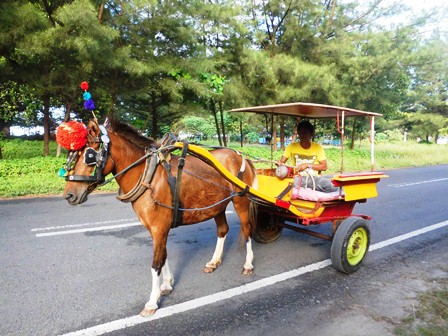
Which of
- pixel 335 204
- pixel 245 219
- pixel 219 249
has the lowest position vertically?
pixel 219 249

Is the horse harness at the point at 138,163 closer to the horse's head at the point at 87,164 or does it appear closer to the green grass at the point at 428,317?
the horse's head at the point at 87,164

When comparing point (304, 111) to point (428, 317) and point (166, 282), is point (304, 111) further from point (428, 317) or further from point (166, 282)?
point (166, 282)

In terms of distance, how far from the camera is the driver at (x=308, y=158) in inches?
168

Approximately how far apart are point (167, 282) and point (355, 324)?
1.90 meters

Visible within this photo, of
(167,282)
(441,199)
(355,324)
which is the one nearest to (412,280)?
(355,324)

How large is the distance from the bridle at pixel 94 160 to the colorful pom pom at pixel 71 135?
3.8 inches

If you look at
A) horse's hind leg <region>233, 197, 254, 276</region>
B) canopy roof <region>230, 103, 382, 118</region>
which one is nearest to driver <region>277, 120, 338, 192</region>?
canopy roof <region>230, 103, 382, 118</region>

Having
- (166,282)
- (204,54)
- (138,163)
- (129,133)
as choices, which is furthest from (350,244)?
(204,54)

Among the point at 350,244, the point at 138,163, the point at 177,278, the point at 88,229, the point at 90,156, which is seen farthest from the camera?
the point at 88,229

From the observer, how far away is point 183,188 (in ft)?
11.2

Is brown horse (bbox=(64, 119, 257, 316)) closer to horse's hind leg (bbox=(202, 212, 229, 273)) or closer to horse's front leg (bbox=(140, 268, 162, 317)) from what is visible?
horse's front leg (bbox=(140, 268, 162, 317))

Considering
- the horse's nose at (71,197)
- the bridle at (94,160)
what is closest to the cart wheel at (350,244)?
the bridle at (94,160)

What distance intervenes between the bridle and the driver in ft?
7.41

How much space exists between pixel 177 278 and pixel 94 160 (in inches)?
69.5
